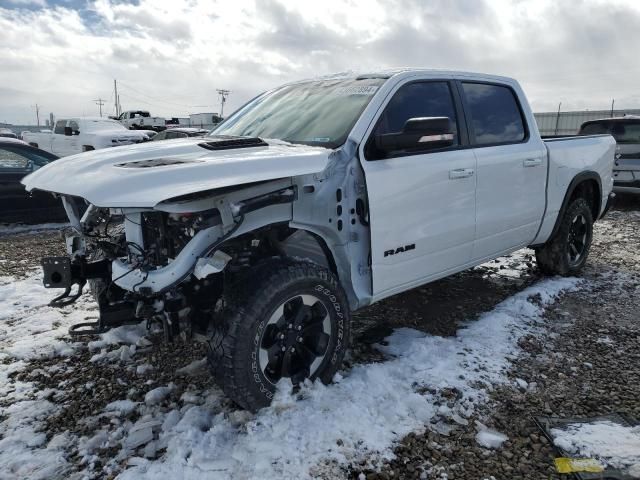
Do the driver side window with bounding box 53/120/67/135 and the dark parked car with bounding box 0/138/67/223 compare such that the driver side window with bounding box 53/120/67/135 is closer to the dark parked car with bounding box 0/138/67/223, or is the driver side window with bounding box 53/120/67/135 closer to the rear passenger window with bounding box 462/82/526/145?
the dark parked car with bounding box 0/138/67/223

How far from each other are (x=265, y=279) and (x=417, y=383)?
118cm

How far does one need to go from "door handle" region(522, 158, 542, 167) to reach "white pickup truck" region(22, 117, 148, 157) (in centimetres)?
1111

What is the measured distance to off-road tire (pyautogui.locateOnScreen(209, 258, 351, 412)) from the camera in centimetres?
254

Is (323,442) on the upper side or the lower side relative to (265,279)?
lower

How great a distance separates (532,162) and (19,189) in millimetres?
7184

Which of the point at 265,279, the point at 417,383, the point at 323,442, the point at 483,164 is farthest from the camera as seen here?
the point at 483,164

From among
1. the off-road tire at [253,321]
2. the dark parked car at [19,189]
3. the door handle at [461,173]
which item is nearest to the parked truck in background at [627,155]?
the door handle at [461,173]

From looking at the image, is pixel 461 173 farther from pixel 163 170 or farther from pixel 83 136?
pixel 83 136

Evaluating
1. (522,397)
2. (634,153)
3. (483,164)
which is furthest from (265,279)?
(634,153)

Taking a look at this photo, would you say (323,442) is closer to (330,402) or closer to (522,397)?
(330,402)

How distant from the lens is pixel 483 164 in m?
3.84

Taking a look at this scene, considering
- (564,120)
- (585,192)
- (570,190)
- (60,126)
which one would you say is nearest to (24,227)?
(570,190)

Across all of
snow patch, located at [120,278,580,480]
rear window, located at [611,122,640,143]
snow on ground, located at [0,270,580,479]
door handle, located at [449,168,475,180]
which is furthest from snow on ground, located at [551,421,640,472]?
rear window, located at [611,122,640,143]

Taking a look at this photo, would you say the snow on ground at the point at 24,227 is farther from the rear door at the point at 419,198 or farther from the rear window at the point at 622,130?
the rear window at the point at 622,130
